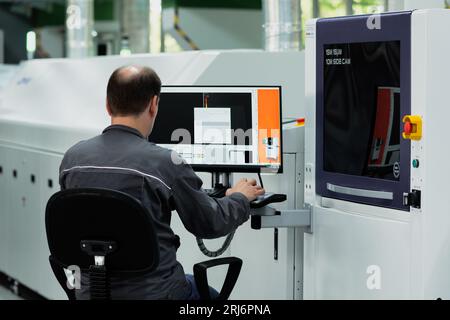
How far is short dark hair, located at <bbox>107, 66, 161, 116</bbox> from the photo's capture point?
232cm

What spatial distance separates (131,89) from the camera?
233 centimetres

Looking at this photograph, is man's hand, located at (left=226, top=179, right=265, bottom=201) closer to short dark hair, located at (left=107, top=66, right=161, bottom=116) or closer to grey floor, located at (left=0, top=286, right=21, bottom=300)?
short dark hair, located at (left=107, top=66, right=161, bottom=116)

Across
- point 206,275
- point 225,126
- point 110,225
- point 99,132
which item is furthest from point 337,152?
point 99,132

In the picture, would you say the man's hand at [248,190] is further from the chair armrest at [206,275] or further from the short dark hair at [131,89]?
the short dark hair at [131,89]

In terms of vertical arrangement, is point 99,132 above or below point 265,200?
above

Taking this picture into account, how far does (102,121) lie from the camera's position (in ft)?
13.7

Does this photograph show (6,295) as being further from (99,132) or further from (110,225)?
(110,225)

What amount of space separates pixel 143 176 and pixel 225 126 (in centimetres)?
82

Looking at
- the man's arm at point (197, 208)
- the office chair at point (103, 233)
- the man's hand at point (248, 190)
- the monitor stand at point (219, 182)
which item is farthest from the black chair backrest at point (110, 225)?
the monitor stand at point (219, 182)

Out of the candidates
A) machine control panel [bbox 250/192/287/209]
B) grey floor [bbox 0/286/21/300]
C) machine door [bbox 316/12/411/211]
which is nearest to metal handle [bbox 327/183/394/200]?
machine door [bbox 316/12/411/211]

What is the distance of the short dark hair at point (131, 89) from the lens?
2324mm

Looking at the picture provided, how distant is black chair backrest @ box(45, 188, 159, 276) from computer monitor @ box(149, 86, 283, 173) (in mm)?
852

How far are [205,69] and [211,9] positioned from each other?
667cm

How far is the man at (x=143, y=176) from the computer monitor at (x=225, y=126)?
64 cm
